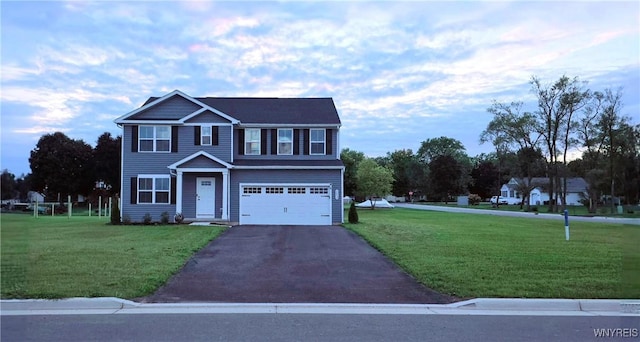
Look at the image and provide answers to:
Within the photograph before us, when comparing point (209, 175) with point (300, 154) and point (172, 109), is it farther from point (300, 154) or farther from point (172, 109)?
point (300, 154)

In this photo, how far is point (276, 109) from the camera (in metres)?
30.5

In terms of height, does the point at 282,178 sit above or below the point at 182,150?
below

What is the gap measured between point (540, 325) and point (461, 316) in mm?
1142

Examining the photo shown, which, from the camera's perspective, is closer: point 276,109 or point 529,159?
point 276,109

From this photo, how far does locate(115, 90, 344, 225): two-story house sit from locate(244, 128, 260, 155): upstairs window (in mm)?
492

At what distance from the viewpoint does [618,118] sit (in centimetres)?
5453

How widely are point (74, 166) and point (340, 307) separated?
65.3m

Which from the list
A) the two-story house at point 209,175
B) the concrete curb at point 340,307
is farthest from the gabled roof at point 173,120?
the concrete curb at point 340,307

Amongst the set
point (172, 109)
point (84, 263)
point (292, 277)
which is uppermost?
point (172, 109)

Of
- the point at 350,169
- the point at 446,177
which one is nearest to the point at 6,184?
the point at 350,169

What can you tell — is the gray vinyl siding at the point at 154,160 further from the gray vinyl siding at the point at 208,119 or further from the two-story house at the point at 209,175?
the gray vinyl siding at the point at 208,119

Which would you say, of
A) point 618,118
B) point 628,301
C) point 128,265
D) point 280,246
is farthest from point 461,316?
point 618,118

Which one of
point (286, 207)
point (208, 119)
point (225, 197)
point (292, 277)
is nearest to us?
point (292, 277)

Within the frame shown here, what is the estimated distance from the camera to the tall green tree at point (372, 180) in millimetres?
55000
